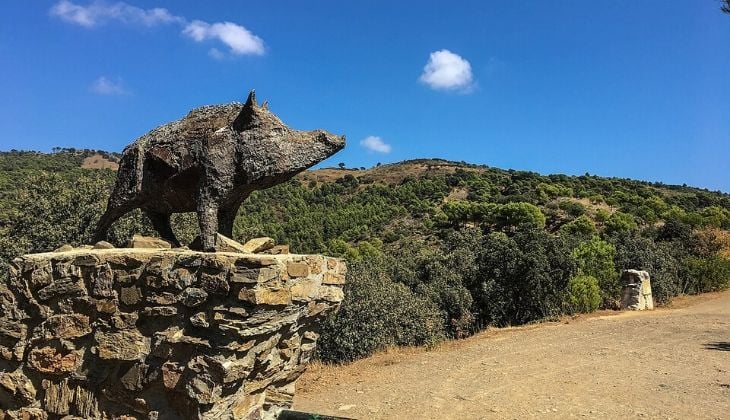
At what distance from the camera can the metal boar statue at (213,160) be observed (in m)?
4.41

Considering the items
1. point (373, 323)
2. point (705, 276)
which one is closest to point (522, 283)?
point (373, 323)

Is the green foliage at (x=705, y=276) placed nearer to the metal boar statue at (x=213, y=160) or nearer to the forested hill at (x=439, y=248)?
the forested hill at (x=439, y=248)

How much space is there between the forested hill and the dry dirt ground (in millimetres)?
1275

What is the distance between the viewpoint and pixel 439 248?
77.4 feet

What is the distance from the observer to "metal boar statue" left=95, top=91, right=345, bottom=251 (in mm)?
4410

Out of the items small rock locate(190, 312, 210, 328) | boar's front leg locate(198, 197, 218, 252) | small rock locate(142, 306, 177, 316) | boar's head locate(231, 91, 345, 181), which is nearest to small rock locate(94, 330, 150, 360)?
small rock locate(142, 306, 177, 316)

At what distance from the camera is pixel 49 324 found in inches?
168

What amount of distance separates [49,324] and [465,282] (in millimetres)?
13521

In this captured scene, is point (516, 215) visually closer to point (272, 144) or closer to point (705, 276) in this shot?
point (705, 276)

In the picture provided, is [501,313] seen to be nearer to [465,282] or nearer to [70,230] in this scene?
[465,282]

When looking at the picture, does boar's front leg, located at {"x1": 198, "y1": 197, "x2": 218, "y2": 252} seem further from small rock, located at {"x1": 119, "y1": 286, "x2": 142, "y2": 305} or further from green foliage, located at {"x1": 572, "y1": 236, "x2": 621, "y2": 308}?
green foliage, located at {"x1": 572, "y1": 236, "x2": 621, "y2": 308}

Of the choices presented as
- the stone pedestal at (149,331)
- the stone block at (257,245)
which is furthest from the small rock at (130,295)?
the stone block at (257,245)

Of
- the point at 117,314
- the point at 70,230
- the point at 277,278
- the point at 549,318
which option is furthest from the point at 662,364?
the point at 70,230

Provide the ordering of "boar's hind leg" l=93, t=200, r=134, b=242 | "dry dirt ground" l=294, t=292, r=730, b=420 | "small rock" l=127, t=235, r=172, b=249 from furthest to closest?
"dry dirt ground" l=294, t=292, r=730, b=420, "boar's hind leg" l=93, t=200, r=134, b=242, "small rock" l=127, t=235, r=172, b=249
